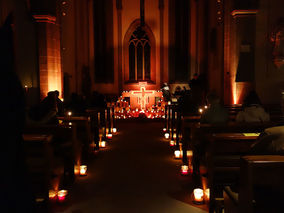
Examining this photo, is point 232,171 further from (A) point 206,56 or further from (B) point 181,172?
(A) point 206,56

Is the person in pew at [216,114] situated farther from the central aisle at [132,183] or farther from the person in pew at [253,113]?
the central aisle at [132,183]

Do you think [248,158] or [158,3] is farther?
[158,3]

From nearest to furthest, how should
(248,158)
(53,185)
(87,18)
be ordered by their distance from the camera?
(248,158), (53,185), (87,18)

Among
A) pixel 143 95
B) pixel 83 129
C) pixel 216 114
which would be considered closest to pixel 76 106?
pixel 83 129

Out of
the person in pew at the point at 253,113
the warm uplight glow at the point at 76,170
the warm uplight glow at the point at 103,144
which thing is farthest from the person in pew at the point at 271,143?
the warm uplight glow at the point at 103,144

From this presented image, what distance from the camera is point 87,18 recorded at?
565 inches

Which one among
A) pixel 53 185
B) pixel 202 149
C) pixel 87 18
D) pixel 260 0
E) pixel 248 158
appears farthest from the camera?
pixel 87 18

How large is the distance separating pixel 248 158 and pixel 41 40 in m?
7.59

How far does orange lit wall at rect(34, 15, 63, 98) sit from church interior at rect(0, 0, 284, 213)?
3 centimetres

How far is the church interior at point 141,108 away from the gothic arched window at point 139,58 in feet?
0.17

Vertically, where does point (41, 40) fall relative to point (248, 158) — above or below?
above

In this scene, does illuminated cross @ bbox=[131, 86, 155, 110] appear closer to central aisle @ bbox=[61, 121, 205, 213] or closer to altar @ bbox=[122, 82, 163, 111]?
altar @ bbox=[122, 82, 163, 111]

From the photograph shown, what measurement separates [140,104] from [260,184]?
11116 mm

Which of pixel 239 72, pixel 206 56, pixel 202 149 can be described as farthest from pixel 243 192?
pixel 206 56
